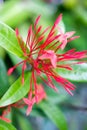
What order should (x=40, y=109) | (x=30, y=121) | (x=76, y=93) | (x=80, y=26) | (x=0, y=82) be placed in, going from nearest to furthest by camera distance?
(x=0, y=82) < (x=40, y=109) < (x=30, y=121) < (x=76, y=93) < (x=80, y=26)

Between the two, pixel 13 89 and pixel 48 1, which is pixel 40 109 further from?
pixel 48 1

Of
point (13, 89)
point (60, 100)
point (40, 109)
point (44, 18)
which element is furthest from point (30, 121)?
point (13, 89)

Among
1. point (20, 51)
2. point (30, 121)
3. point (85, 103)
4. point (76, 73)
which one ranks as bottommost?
point (85, 103)

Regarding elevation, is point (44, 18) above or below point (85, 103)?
above

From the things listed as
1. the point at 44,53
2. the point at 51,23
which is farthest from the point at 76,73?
the point at 51,23

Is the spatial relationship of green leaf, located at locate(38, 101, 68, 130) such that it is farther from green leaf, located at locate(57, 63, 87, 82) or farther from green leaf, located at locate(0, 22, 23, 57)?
green leaf, located at locate(0, 22, 23, 57)

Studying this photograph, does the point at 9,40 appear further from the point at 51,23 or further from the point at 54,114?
the point at 51,23
